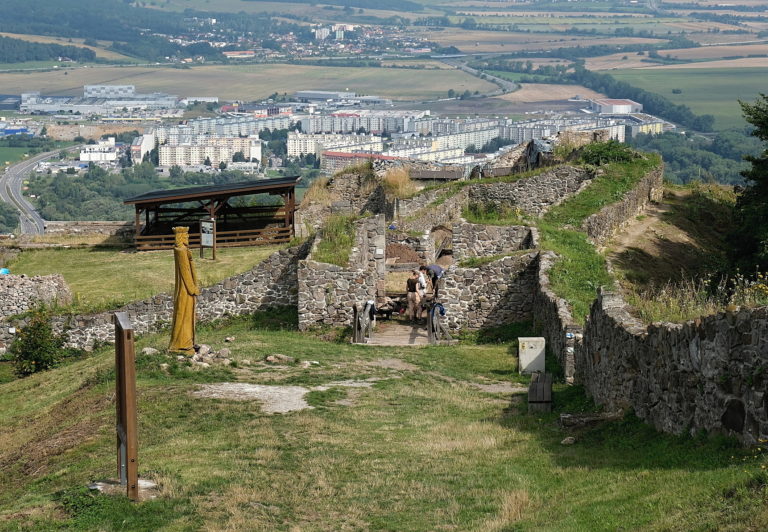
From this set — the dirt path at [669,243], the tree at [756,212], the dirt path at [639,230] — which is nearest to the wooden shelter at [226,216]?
the dirt path at [639,230]

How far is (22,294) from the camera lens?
30.3 metres

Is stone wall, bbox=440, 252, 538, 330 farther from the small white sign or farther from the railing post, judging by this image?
the small white sign

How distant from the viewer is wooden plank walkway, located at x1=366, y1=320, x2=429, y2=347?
2544 cm

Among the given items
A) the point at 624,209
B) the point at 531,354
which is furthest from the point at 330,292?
the point at 624,209

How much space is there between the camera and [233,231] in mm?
41406

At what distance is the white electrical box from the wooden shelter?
21034 millimetres

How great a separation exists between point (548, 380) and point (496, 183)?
2114 centimetres

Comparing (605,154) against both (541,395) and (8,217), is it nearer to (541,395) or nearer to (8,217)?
(541,395)

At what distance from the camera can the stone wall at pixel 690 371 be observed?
1161cm

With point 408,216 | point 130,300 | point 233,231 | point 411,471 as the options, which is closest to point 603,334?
point 411,471

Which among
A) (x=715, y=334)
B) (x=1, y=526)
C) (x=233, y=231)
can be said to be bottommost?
(x=233, y=231)

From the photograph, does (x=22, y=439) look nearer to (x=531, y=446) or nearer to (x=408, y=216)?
(x=531, y=446)

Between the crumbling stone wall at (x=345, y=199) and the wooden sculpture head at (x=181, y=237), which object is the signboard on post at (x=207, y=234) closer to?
the crumbling stone wall at (x=345, y=199)

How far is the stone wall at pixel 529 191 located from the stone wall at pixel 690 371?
68.8 feet
